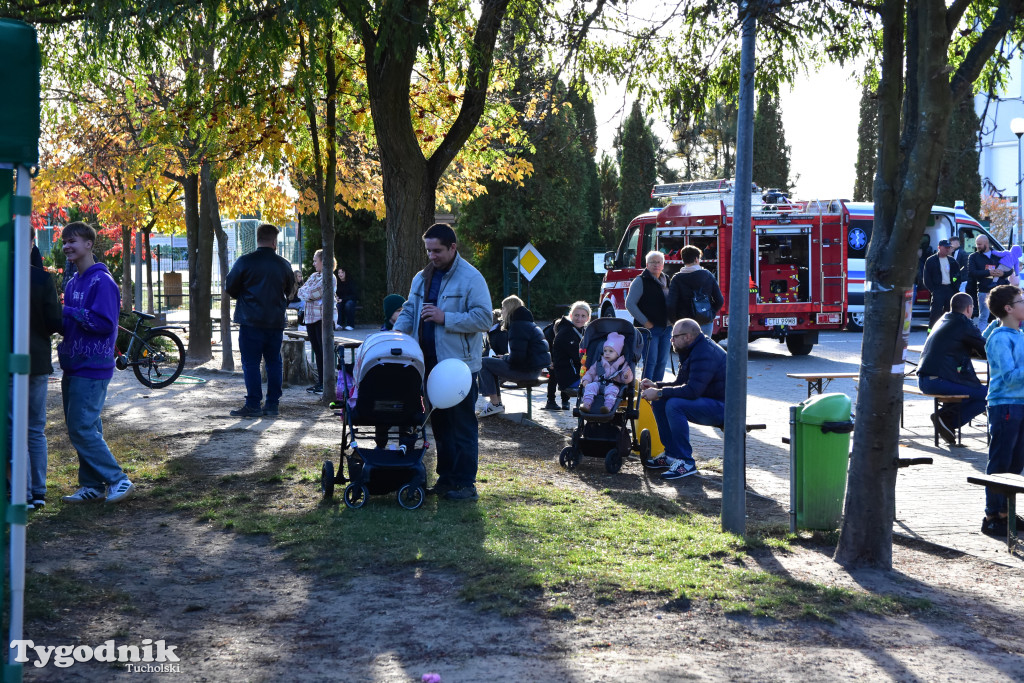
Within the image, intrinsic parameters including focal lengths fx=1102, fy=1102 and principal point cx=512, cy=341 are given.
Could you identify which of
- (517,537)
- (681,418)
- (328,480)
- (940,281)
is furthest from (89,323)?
(940,281)

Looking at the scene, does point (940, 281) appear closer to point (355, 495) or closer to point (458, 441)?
point (458, 441)

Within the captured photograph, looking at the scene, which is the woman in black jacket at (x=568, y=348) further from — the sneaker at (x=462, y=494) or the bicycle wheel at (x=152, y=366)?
the bicycle wheel at (x=152, y=366)

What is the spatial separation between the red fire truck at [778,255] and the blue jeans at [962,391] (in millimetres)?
10383

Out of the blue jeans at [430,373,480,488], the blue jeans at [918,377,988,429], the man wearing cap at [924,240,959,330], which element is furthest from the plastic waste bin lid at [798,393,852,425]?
the man wearing cap at [924,240,959,330]

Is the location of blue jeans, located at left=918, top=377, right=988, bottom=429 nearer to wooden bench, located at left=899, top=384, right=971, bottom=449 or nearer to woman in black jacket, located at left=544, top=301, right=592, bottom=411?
wooden bench, located at left=899, top=384, right=971, bottom=449

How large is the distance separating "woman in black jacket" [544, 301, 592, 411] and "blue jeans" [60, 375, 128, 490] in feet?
19.6

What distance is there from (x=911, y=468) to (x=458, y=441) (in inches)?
172

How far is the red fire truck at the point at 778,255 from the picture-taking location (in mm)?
21422

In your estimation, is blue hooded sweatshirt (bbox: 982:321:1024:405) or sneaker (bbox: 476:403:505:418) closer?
blue hooded sweatshirt (bbox: 982:321:1024:405)

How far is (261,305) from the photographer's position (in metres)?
11.6

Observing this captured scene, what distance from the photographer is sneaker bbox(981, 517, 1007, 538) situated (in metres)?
7.36

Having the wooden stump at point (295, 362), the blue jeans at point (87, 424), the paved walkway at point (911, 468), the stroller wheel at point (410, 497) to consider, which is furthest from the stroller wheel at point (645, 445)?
the wooden stump at point (295, 362)

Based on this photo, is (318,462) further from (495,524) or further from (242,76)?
(242,76)

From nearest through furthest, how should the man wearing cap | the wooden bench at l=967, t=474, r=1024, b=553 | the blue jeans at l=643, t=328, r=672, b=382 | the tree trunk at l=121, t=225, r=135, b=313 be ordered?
the wooden bench at l=967, t=474, r=1024, b=553 → the blue jeans at l=643, t=328, r=672, b=382 → the man wearing cap → the tree trunk at l=121, t=225, r=135, b=313
